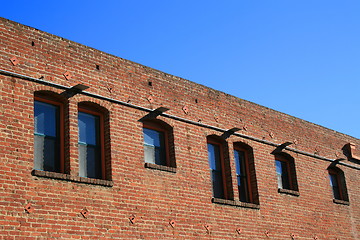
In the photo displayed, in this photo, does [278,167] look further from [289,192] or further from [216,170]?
[216,170]

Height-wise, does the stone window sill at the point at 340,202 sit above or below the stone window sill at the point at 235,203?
above

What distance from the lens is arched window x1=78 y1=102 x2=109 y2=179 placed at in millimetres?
13500

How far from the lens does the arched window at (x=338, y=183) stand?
67.8ft

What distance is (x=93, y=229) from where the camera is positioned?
12594 mm

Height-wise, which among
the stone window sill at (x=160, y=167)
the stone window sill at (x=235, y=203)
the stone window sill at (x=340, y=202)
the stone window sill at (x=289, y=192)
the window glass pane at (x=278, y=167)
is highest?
the window glass pane at (x=278, y=167)

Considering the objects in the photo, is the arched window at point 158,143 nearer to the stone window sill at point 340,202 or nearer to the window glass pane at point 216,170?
the window glass pane at point 216,170

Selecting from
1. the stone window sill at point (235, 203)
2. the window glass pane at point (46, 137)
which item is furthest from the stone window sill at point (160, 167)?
the window glass pane at point (46, 137)

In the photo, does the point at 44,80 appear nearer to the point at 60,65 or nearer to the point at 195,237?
the point at 60,65

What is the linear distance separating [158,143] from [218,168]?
2.30 m

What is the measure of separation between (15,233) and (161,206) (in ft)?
13.2

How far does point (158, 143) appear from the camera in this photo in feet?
50.2

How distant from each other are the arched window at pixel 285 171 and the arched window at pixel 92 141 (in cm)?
684

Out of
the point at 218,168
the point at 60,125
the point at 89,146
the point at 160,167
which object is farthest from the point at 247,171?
the point at 60,125

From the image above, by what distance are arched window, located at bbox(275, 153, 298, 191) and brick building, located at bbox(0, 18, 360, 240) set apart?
0.05 meters
